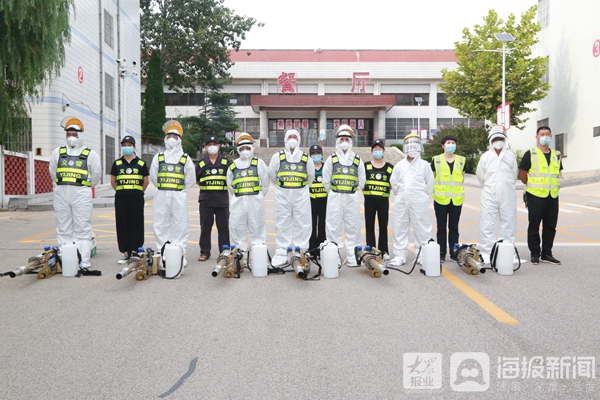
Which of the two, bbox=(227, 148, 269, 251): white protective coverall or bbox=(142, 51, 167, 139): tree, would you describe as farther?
bbox=(142, 51, 167, 139): tree

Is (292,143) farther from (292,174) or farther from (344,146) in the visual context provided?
(344,146)

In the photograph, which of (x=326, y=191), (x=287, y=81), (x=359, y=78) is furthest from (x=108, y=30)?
(x=359, y=78)

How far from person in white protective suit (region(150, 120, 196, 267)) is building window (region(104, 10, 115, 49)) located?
23.2 m

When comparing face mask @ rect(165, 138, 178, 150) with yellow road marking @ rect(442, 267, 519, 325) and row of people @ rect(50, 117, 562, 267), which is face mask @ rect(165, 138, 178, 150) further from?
yellow road marking @ rect(442, 267, 519, 325)

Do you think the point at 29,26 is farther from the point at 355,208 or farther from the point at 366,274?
the point at 366,274

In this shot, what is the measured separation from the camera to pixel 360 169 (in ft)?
28.3

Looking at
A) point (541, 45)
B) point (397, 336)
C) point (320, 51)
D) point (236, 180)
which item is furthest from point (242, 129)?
point (397, 336)

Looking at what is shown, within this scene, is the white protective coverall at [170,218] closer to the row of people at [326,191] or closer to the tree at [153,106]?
the row of people at [326,191]

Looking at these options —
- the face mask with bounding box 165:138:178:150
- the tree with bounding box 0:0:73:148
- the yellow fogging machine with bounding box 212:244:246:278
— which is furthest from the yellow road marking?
the tree with bounding box 0:0:73:148

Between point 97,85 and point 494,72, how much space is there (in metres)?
22.0

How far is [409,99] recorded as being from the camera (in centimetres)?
6041

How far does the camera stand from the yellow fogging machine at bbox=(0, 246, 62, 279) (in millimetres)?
7444
